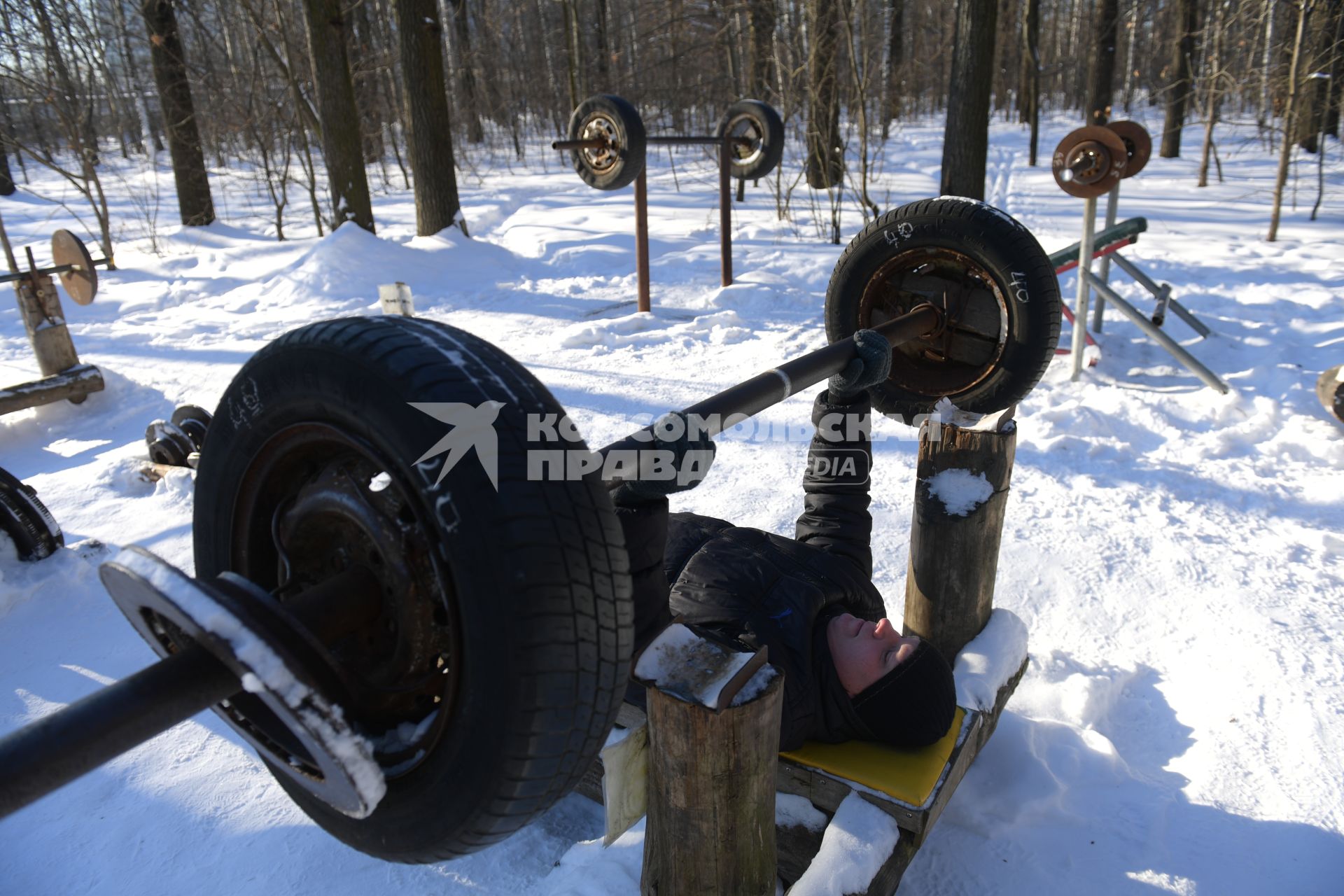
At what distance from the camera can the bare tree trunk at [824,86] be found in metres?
8.83

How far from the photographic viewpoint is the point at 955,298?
284cm

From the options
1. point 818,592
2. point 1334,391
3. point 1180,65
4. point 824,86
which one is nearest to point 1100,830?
point 818,592

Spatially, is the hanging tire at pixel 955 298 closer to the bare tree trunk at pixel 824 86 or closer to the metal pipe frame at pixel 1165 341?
the metal pipe frame at pixel 1165 341

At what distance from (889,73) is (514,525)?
50.9 ft

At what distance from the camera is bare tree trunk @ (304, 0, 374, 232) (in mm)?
9000

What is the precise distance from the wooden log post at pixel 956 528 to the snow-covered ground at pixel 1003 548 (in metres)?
0.38

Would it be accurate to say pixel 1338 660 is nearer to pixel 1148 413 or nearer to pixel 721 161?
pixel 1148 413

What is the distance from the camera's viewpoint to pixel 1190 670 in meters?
2.89

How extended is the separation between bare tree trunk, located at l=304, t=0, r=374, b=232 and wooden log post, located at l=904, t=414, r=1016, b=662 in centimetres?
870

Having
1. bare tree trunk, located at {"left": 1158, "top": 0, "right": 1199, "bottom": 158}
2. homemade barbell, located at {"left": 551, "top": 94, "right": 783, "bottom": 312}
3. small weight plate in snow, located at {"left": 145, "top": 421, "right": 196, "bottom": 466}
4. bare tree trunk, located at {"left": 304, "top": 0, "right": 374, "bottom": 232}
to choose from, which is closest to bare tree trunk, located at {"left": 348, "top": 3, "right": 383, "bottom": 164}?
bare tree trunk, located at {"left": 304, "top": 0, "right": 374, "bottom": 232}

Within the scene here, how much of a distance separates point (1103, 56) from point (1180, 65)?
208cm

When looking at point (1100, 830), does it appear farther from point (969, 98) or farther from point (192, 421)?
point (969, 98)

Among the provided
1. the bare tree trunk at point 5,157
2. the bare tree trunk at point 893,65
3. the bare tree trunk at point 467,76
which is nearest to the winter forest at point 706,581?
the bare tree trunk at point 893,65

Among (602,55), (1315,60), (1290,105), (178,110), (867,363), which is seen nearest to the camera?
(867,363)
